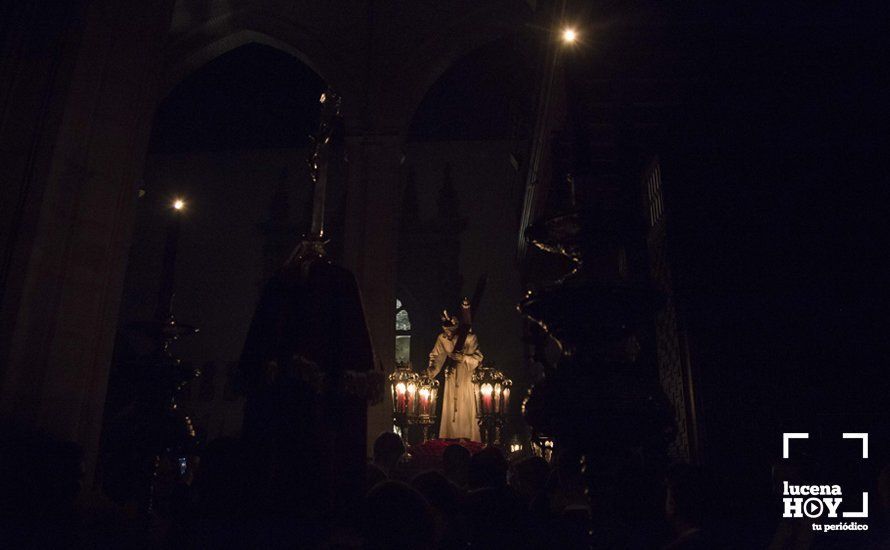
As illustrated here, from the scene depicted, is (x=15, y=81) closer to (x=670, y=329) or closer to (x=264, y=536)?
(x=264, y=536)

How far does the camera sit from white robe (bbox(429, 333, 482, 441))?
758cm

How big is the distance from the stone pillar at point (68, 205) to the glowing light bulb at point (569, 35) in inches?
125

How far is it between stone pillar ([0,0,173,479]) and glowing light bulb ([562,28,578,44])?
3.19 metres

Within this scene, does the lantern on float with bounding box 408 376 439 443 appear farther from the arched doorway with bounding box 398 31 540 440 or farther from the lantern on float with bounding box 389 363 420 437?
the arched doorway with bounding box 398 31 540 440

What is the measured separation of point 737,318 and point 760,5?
2.35m

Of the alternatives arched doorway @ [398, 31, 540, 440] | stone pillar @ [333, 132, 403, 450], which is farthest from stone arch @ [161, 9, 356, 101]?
arched doorway @ [398, 31, 540, 440]

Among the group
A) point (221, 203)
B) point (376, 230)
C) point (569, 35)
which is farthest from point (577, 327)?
point (221, 203)

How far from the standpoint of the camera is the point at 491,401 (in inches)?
275

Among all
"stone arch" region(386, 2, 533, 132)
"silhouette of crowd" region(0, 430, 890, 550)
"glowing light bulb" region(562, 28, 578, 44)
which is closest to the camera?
"silhouette of crowd" region(0, 430, 890, 550)

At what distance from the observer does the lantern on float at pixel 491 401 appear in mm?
6980

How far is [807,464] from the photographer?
81.6 inches

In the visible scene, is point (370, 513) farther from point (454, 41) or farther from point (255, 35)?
point (255, 35)

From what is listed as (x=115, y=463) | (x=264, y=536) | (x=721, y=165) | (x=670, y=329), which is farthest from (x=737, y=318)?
(x=115, y=463)

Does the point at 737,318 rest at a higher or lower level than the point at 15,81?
lower
